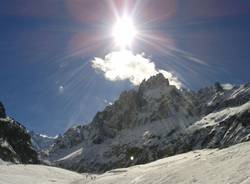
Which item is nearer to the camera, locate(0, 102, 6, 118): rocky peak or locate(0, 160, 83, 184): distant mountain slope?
locate(0, 160, 83, 184): distant mountain slope

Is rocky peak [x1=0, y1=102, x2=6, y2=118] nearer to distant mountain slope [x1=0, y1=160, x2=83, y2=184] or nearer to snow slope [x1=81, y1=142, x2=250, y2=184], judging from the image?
distant mountain slope [x1=0, y1=160, x2=83, y2=184]

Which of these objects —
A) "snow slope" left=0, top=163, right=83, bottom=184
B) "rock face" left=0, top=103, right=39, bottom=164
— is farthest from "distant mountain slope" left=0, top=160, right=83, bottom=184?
"rock face" left=0, top=103, right=39, bottom=164

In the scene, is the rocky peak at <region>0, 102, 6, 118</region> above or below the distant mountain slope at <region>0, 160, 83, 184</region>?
above

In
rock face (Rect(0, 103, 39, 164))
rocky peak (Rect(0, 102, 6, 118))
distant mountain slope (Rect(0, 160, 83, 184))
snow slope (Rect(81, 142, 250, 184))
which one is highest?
rocky peak (Rect(0, 102, 6, 118))

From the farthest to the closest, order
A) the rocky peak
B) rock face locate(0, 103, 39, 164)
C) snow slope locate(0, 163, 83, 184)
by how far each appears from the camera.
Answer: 1. the rocky peak
2. rock face locate(0, 103, 39, 164)
3. snow slope locate(0, 163, 83, 184)

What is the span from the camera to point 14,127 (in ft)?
531

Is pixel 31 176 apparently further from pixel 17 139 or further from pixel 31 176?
pixel 17 139

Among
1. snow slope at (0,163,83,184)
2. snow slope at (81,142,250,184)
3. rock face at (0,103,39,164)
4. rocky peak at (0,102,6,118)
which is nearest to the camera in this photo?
snow slope at (81,142,250,184)

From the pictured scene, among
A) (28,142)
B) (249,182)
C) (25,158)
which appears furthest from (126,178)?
(28,142)

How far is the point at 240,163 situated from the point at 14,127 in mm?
139561

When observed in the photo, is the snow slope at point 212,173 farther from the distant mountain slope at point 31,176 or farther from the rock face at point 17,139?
the rock face at point 17,139

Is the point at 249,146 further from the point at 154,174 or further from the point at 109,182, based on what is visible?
the point at 109,182

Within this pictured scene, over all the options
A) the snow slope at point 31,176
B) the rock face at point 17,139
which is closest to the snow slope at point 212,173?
the snow slope at point 31,176

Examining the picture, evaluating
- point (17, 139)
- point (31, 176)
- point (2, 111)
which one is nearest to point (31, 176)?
point (31, 176)
